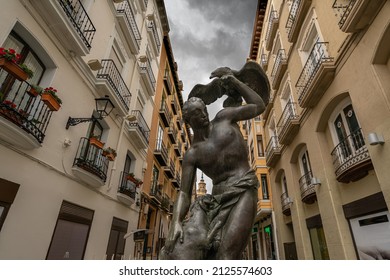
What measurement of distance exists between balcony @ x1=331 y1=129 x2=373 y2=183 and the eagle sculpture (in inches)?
201

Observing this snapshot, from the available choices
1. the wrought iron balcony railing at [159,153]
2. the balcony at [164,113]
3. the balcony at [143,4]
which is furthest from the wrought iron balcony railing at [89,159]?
the balcony at [143,4]

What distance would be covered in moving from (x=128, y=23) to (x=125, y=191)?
7932mm

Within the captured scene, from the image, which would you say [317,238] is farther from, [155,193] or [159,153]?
[159,153]

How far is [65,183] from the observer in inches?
240

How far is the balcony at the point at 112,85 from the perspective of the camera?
7.82 m

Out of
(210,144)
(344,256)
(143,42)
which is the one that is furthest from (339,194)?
(143,42)

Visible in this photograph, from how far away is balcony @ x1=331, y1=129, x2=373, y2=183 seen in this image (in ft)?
19.0

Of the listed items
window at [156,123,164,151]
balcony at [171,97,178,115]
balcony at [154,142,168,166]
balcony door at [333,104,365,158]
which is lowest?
balcony door at [333,104,365,158]

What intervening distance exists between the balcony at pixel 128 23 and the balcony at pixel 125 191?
655 cm

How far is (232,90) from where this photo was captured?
225 cm

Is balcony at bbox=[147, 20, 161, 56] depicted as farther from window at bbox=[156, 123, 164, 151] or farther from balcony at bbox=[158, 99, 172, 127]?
window at bbox=[156, 123, 164, 151]

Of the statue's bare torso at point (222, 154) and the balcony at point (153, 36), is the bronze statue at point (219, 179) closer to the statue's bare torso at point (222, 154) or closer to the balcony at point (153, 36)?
the statue's bare torso at point (222, 154)

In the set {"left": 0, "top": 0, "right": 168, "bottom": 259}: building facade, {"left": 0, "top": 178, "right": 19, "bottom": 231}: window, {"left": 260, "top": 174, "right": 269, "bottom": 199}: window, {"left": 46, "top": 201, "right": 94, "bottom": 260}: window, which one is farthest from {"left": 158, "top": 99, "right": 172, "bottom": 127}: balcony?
{"left": 0, "top": 178, "right": 19, "bottom": 231}: window

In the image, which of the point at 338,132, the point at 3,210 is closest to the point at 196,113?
the point at 3,210
